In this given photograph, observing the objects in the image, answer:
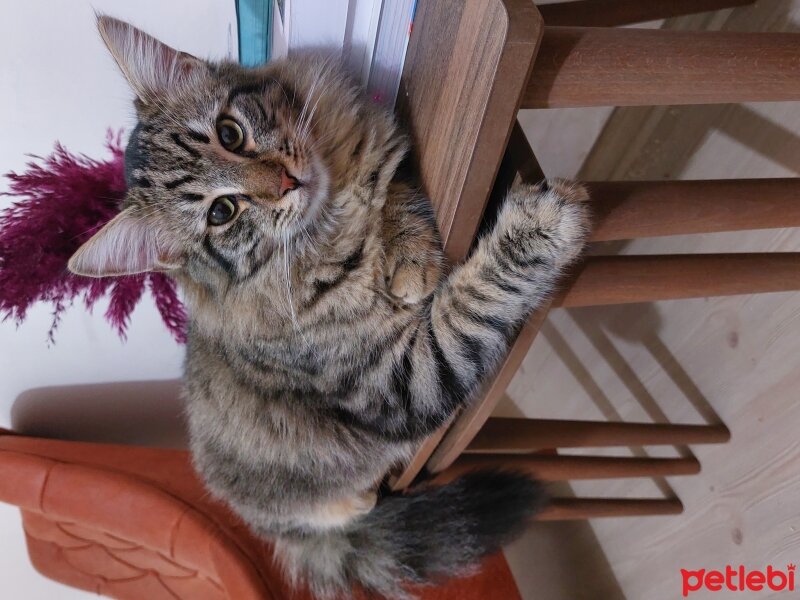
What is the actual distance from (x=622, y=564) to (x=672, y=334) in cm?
59

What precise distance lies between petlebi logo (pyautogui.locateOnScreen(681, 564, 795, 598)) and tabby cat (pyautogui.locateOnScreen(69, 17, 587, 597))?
609 millimetres

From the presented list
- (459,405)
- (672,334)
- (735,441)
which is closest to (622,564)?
(735,441)

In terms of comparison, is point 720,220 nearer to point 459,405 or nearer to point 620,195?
point 620,195

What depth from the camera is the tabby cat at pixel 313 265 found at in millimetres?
596

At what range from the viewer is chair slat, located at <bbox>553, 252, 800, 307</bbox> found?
1.84 feet

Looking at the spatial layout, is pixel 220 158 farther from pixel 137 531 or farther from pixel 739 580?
pixel 739 580

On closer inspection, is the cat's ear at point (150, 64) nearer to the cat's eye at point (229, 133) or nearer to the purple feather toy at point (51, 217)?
the cat's eye at point (229, 133)

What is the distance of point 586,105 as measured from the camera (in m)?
0.38

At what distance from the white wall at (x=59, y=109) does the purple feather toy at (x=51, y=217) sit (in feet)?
0.21

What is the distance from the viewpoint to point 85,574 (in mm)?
1271

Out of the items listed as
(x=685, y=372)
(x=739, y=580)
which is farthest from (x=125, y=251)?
(x=739, y=580)

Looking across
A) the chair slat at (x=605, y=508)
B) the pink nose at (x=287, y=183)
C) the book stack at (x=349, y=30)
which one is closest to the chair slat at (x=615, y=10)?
the book stack at (x=349, y=30)

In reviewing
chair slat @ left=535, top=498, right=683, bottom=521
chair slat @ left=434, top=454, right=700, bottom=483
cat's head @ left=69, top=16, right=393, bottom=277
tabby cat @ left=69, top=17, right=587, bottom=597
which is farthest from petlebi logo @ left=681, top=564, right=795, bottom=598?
cat's head @ left=69, top=16, right=393, bottom=277

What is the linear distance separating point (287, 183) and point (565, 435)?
0.61 metres
